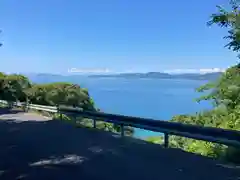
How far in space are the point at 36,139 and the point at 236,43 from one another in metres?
7.40

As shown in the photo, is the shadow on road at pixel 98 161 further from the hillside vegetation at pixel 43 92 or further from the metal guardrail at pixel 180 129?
the hillside vegetation at pixel 43 92

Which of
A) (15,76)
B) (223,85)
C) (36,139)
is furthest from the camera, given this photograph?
(15,76)

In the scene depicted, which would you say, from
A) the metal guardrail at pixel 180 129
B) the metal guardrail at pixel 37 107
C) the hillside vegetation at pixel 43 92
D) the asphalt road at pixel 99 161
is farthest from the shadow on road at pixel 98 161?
the hillside vegetation at pixel 43 92

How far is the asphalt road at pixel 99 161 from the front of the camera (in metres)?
6.08

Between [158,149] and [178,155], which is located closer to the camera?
[178,155]

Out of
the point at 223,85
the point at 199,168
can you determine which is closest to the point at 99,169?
the point at 199,168

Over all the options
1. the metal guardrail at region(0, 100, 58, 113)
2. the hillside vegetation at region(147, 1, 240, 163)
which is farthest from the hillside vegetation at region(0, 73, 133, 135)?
the hillside vegetation at region(147, 1, 240, 163)

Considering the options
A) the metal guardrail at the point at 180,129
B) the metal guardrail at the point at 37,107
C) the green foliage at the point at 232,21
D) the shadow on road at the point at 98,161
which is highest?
the green foliage at the point at 232,21

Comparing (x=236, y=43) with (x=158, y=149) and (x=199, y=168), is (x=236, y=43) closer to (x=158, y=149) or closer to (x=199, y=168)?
(x=158, y=149)

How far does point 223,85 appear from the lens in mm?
15789

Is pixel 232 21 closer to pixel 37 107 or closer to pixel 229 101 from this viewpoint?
pixel 229 101

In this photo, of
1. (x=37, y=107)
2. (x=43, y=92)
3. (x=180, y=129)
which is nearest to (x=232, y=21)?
(x=180, y=129)

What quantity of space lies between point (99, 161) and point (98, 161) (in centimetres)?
2

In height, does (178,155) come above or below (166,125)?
below
